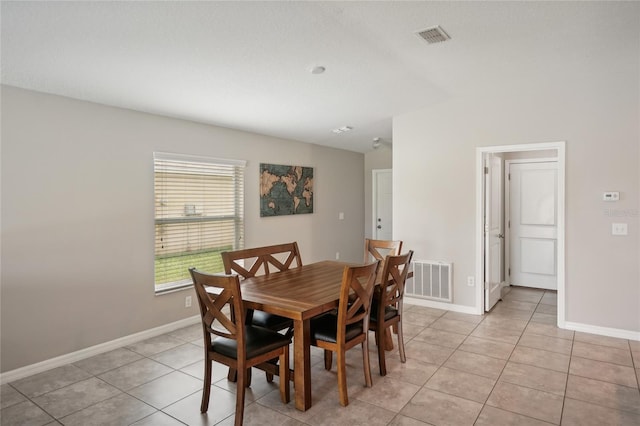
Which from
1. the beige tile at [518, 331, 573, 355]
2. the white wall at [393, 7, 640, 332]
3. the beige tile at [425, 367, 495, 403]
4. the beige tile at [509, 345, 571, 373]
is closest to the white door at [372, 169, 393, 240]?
the white wall at [393, 7, 640, 332]

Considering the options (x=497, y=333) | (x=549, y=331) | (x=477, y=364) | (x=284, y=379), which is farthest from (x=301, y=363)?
(x=549, y=331)

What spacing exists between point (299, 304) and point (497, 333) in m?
2.57

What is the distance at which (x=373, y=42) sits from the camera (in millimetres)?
2980

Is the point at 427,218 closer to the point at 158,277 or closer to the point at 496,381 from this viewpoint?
the point at 496,381

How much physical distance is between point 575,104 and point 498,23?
1.89 meters

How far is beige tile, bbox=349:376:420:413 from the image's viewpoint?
2598mm

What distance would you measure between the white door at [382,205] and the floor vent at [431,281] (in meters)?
2.33

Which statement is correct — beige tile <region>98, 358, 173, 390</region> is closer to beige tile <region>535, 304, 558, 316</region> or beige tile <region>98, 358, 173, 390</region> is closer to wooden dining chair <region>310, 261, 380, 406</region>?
wooden dining chair <region>310, 261, 380, 406</region>

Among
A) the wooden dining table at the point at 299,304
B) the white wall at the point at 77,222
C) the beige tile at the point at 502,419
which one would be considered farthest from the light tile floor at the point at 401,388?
the white wall at the point at 77,222

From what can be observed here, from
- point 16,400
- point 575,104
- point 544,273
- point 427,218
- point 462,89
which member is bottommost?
point 16,400

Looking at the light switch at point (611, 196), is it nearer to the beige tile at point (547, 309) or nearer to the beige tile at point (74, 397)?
the beige tile at point (547, 309)

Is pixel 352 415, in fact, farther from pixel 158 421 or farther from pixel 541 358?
pixel 541 358

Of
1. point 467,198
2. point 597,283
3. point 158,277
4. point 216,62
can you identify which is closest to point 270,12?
point 216,62

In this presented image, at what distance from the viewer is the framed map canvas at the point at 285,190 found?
5.36 metres
